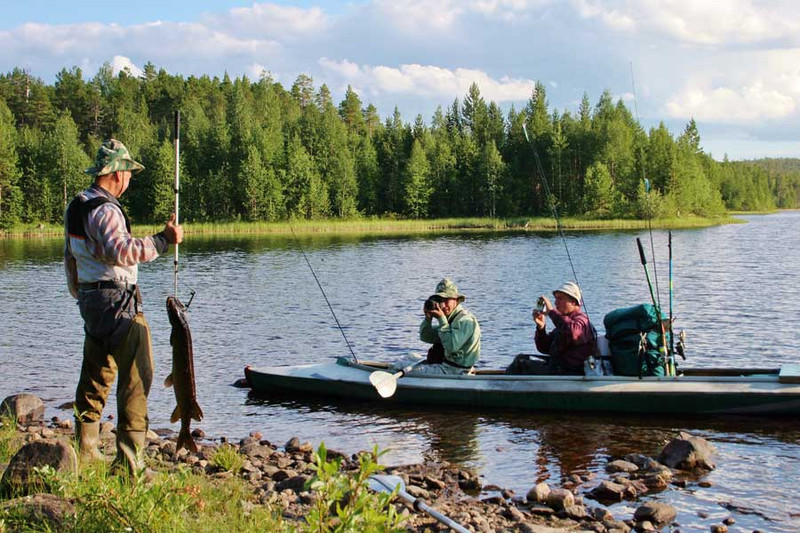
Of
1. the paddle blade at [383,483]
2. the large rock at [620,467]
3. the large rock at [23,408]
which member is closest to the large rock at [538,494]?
the large rock at [620,467]

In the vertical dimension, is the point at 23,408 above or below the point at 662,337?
below

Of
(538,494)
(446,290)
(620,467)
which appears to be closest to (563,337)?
(446,290)

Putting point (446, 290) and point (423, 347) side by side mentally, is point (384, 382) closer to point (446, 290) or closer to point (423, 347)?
point (446, 290)

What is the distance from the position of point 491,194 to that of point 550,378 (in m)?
76.9

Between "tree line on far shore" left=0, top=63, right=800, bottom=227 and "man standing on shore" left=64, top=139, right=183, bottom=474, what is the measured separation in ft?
220

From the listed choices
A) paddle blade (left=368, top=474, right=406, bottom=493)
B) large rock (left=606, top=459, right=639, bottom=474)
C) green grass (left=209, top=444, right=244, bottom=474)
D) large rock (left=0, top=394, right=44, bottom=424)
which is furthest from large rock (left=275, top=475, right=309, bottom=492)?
large rock (left=0, top=394, right=44, bottom=424)

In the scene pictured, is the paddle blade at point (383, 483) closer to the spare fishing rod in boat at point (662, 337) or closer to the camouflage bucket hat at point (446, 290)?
the camouflage bucket hat at point (446, 290)

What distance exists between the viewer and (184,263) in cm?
3825

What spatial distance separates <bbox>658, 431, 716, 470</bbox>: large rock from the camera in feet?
28.8

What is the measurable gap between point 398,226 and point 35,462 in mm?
67419

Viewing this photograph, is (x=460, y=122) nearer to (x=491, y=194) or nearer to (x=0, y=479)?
(x=491, y=194)

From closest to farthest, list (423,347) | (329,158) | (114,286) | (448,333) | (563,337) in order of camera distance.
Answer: (114,286) → (563,337) → (448,333) → (423,347) → (329,158)

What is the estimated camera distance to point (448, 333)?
10961 mm

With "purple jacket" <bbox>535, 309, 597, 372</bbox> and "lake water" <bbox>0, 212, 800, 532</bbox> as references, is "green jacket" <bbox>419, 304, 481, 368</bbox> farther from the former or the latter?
"purple jacket" <bbox>535, 309, 597, 372</bbox>
